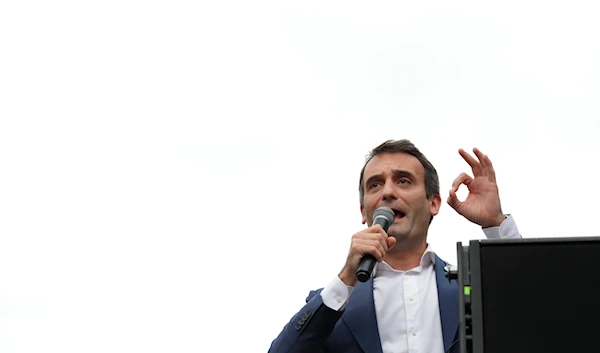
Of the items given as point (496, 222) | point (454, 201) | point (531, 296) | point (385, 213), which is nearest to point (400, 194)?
point (454, 201)

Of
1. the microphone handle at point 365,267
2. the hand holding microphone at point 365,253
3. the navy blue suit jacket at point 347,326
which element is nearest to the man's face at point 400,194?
the navy blue suit jacket at point 347,326

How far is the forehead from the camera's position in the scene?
14.9 ft

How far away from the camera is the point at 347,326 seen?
399 cm

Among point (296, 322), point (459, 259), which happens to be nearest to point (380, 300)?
point (296, 322)

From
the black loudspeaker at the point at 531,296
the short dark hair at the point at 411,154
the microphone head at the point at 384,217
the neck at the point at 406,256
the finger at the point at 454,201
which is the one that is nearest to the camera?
the black loudspeaker at the point at 531,296

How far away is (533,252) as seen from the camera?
248 cm

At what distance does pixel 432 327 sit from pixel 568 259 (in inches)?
64.6

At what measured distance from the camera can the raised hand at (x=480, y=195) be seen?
14.1ft

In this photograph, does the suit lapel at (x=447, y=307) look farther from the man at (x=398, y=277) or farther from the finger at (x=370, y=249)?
the finger at (x=370, y=249)

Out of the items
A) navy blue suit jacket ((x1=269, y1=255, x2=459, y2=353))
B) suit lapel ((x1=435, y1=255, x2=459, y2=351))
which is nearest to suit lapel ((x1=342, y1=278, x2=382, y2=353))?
navy blue suit jacket ((x1=269, y1=255, x2=459, y2=353))

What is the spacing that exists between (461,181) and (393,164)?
1.45 feet

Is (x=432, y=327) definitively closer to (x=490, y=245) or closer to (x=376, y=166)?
(x=376, y=166)

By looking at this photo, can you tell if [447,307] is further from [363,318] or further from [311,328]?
[311,328]

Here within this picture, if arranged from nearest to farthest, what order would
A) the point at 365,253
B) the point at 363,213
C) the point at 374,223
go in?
the point at 365,253 → the point at 374,223 → the point at 363,213
